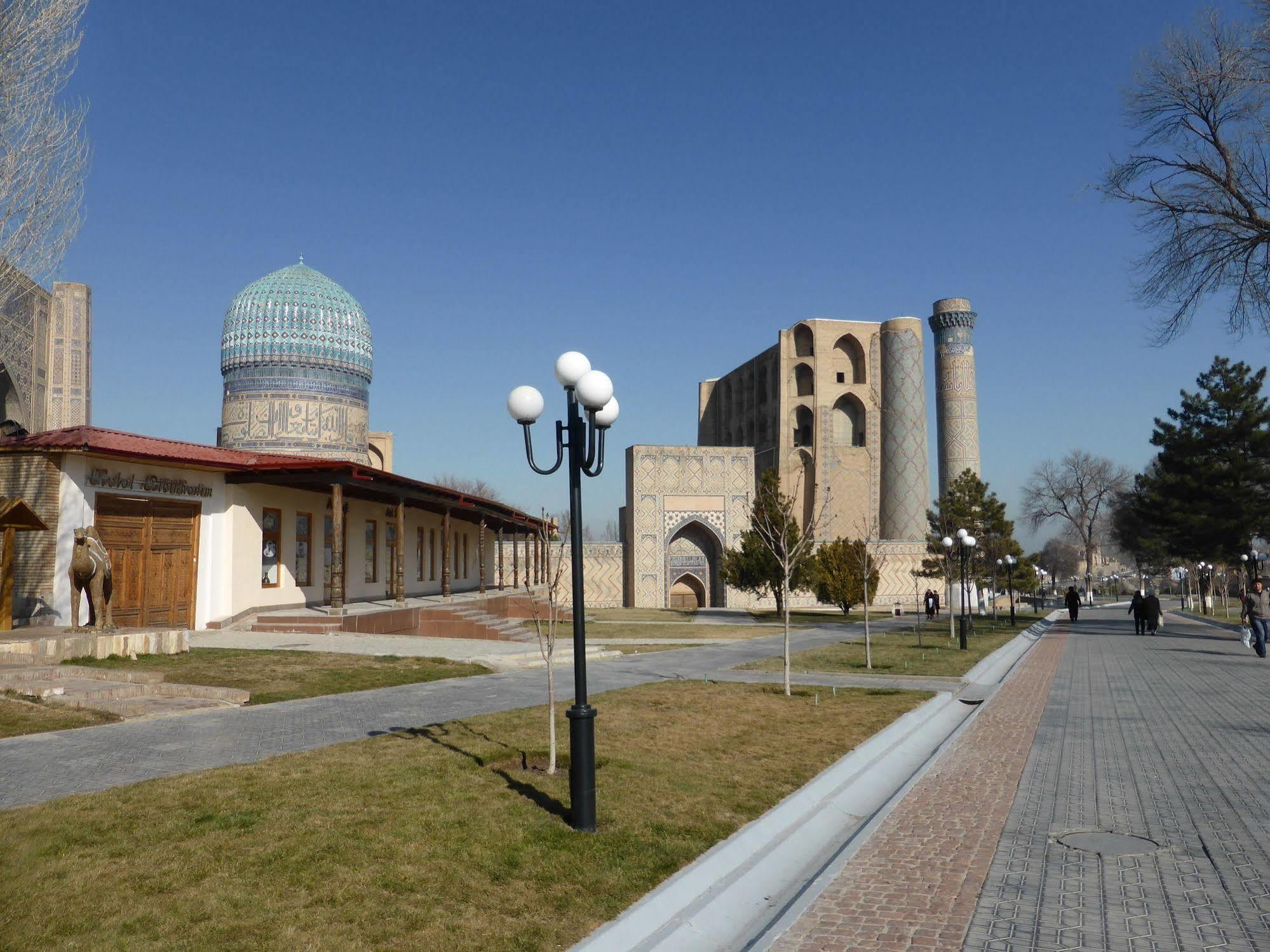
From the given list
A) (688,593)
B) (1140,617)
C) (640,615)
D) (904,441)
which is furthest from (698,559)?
(1140,617)

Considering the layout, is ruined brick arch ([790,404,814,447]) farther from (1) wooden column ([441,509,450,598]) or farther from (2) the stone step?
(2) the stone step

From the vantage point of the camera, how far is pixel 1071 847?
540 cm

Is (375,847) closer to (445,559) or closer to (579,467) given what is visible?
(579,467)

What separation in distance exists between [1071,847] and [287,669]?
10.7 metres

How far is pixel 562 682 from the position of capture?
1309 centimetres

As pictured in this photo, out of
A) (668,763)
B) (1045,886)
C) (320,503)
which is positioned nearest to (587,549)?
(320,503)

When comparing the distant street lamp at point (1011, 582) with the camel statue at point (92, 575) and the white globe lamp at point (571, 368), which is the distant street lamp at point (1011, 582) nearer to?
the camel statue at point (92, 575)

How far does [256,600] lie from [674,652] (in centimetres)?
940

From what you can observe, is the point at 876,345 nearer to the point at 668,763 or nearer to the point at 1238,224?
the point at 1238,224

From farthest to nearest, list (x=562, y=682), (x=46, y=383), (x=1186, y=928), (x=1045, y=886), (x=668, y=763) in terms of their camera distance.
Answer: (x=46, y=383) → (x=562, y=682) → (x=668, y=763) → (x=1045, y=886) → (x=1186, y=928)

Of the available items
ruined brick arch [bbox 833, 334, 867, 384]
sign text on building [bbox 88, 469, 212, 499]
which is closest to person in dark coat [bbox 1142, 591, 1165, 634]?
ruined brick arch [bbox 833, 334, 867, 384]

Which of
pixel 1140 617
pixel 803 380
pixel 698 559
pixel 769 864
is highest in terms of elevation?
pixel 803 380

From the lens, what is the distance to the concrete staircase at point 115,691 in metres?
9.31

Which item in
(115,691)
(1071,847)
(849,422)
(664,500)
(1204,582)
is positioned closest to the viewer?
(1071,847)
